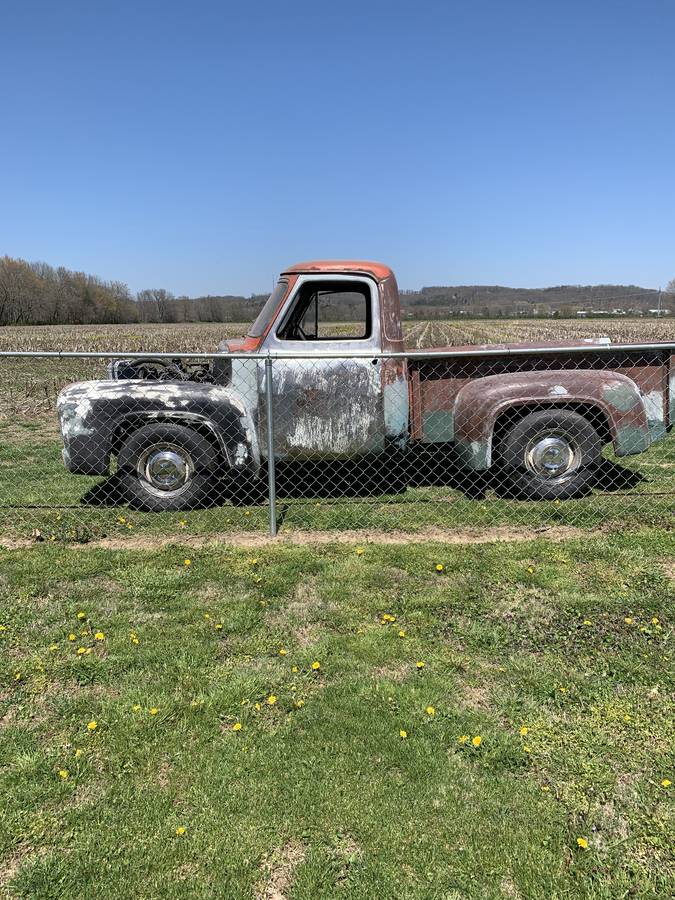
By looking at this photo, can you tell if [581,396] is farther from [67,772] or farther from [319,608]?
[67,772]

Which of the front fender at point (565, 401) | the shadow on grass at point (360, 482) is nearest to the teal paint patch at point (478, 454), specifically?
the front fender at point (565, 401)

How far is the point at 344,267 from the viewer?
5.24 meters

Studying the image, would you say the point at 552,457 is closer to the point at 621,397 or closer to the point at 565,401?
the point at 565,401

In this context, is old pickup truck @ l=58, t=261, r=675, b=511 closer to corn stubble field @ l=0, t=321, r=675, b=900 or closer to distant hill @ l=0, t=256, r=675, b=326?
corn stubble field @ l=0, t=321, r=675, b=900

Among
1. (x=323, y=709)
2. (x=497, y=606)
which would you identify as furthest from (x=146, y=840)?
(x=497, y=606)

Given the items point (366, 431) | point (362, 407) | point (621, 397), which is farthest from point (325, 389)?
point (621, 397)

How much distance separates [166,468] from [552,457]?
3544 mm

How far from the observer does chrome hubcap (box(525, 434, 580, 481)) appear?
5254mm

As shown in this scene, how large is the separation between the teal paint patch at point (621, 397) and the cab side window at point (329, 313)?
2.14m

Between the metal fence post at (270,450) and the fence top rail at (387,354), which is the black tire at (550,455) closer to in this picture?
the fence top rail at (387,354)

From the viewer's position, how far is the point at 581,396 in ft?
16.4

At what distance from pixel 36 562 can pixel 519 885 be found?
12.4 ft

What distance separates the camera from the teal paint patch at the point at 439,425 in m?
5.38

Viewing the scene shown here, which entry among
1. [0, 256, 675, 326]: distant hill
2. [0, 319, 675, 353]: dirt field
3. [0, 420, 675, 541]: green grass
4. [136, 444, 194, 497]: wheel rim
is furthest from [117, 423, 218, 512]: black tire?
[0, 256, 675, 326]: distant hill
